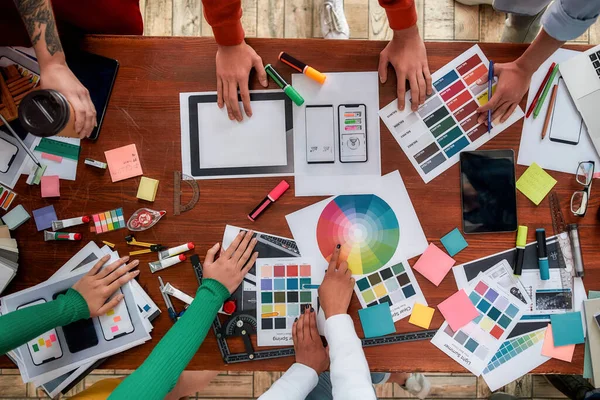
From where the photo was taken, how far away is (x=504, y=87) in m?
1.18

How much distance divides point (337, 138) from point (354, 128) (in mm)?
54

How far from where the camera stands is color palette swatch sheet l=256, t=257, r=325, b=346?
1.22 metres

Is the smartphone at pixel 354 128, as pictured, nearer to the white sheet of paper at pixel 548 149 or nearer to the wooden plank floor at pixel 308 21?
the white sheet of paper at pixel 548 149

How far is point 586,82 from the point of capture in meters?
1.20

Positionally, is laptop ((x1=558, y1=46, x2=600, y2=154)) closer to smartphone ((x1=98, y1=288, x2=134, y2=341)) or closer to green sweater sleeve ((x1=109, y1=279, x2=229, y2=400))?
green sweater sleeve ((x1=109, y1=279, x2=229, y2=400))

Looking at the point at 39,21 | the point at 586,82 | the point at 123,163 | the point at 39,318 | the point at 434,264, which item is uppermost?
the point at 39,21

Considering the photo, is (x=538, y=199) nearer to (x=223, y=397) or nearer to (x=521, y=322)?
(x=521, y=322)

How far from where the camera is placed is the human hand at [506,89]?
118 cm

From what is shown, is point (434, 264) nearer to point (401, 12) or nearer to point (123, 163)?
point (401, 12)

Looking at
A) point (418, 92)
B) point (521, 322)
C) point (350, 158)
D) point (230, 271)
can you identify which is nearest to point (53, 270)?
point (230, 271)

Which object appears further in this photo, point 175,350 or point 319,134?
point 319,134

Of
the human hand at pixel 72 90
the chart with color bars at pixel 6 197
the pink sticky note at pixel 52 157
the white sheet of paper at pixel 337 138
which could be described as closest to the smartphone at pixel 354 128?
the white sheet of paper at pixel 337 138

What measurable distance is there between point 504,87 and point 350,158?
0.45 metres

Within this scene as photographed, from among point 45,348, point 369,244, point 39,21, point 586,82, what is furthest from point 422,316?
point 39,21
